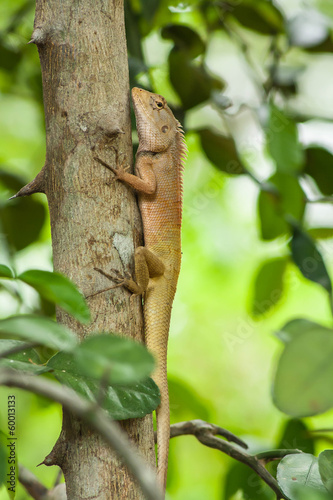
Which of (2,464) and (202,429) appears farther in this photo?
(202,429)

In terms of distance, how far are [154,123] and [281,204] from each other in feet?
2.33

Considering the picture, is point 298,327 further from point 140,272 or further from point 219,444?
point 140,272

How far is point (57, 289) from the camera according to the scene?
596 millimetres

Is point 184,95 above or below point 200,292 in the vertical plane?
above

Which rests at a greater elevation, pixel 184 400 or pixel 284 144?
pixel 284 144

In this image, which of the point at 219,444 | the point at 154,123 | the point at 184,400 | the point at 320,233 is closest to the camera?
the point at 219,444

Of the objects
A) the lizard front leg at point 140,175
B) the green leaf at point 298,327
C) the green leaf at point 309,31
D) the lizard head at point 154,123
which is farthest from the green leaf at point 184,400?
the green leaf at point 309,31

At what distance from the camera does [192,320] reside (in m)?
3.57

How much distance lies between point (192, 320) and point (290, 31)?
2303 mm

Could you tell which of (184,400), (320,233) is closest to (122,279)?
(184,400)

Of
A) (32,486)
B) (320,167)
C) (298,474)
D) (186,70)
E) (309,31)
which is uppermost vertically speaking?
(309,31)

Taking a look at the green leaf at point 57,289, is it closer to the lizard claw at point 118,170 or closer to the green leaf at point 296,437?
the lizard claw at point 118,170

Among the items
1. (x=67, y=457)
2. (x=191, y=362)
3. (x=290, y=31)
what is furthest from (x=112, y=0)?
(x=191, y=362)

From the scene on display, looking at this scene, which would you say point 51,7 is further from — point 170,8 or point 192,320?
point 192,320
